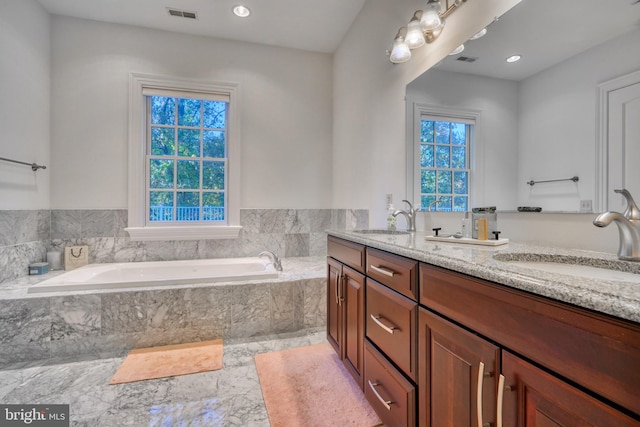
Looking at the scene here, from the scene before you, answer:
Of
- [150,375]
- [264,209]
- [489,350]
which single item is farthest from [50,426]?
[264,209]

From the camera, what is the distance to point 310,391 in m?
1.68

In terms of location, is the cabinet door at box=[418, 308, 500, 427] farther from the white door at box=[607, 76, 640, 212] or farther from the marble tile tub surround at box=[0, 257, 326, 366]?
the marble tile tub surround at box=[0, 257, 326, 366]

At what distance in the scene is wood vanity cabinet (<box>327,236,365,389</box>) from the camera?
1486 millimetres

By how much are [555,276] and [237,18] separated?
3.32 meters

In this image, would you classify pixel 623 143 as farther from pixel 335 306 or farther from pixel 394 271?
pixel 335 306

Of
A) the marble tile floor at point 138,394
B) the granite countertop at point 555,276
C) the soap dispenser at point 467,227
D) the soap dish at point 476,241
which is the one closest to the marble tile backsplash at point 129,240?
the marble tile floor at point 138,394

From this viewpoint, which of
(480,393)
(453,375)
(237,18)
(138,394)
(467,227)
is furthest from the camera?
(237,18)

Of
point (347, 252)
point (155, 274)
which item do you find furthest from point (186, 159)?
point (347, 252)

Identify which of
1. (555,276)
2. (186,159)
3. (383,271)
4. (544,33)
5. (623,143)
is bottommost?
(383,271)

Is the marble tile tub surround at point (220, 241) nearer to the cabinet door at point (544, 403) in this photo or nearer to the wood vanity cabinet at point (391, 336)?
the wood vanity cabinet at point (391, 336)

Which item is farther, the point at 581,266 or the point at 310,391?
the point at 310,391

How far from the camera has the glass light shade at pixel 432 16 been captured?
1.62 meters

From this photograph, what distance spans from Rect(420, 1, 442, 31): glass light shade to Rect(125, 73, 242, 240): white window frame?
7.20 ft

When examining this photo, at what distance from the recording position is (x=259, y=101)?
333cm
